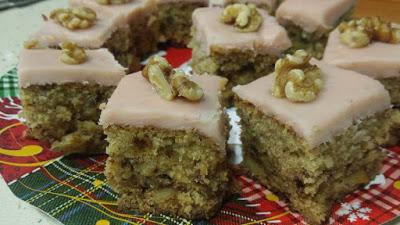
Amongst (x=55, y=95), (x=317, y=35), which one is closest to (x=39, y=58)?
(x=55, y=95)

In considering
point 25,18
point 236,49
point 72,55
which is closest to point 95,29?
point 72,55

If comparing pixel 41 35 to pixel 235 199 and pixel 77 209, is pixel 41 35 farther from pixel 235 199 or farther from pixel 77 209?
pixel 235 199

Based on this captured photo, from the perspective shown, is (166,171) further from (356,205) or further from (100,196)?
(356,205)

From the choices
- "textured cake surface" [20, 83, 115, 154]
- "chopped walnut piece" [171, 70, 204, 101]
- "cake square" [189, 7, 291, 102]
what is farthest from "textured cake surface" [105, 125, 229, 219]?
"cake square" [189, 7, 291, 102]

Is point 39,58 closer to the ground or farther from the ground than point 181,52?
farther from the ground

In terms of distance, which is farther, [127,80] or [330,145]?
[127,80]

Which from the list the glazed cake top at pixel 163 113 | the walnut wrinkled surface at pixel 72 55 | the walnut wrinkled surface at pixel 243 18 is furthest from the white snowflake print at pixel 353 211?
the walnut wrinkled surface at pixel 72 55
